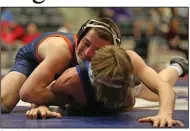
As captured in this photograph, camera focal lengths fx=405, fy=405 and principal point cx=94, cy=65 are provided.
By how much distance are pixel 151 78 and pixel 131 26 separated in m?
2.54

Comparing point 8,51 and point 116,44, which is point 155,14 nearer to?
point 8,51

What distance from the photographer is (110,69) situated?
869mm

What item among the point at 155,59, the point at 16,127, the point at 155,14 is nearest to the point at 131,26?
the point at 155,59

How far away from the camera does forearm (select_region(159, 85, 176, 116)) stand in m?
0.87

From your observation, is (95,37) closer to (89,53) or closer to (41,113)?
(89,53)

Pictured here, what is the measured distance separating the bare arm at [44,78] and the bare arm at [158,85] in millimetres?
165

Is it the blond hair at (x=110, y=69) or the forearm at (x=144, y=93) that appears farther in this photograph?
the forearm at (x=144, y=93)

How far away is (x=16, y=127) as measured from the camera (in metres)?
0.83

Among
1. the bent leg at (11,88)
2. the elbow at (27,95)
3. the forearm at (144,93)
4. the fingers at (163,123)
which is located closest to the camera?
the fingers at (163,123)

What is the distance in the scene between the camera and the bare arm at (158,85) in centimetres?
88

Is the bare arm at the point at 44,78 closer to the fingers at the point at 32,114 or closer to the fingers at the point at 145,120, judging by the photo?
the fingers at the point at 32,114

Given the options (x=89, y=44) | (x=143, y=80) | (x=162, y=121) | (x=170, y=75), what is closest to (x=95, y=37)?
(x=89, y=44)

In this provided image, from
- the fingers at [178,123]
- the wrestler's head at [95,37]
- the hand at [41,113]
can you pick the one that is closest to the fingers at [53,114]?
the hand at [41,113]

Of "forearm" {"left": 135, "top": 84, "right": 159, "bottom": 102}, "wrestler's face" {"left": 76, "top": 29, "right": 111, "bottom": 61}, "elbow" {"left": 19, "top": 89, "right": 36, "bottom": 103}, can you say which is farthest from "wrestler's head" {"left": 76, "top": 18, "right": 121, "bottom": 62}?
"forearm" {"left": 135, "top": 84, "right": 159, "bottom": 102}
